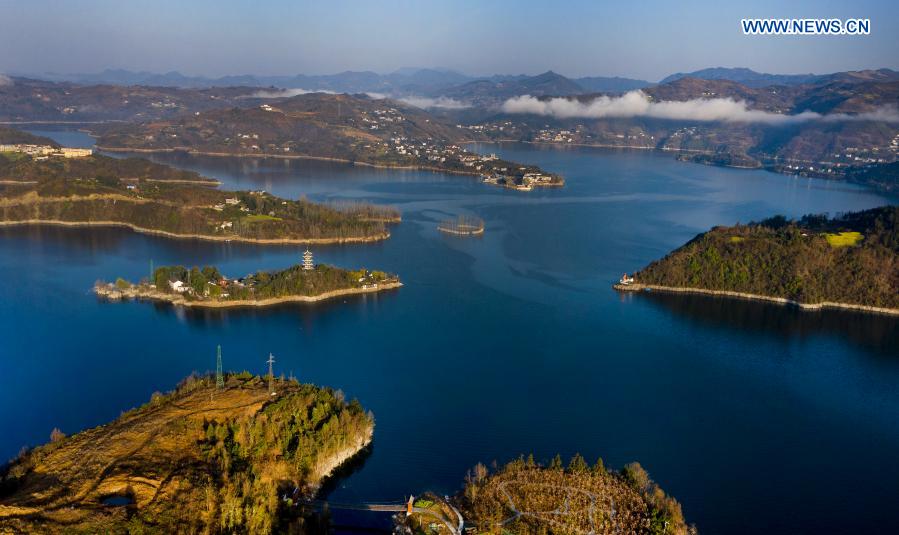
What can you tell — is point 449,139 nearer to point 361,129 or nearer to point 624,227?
point 361,129

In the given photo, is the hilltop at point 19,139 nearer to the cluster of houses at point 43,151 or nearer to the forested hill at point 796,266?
the cluster of houses at point 43,151

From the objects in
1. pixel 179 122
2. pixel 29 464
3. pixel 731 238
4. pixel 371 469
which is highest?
pixel 179 122

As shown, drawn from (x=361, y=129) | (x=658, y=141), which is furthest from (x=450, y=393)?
(x=658, y=141)

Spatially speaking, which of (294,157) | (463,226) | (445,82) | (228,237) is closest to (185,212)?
(228,237)

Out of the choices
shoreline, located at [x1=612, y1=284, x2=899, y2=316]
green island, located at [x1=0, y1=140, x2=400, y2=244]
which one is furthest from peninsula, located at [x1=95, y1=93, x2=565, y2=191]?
shoreline, located at [x1=612, y1=284, x2=899, y2=316]

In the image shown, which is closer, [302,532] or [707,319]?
[302,532]

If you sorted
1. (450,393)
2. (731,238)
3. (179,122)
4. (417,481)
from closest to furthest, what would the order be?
(417,481) < (450,393) < (731,238) < (179,122)

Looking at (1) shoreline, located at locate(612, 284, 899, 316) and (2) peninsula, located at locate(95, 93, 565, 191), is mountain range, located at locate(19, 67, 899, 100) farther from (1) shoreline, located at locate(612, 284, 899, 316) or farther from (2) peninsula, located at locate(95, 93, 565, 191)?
(1) shoreline, located at locate(612, 284, 899, 316)

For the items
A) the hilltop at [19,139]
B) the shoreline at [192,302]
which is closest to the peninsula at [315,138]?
the hilltop at [19,139]
